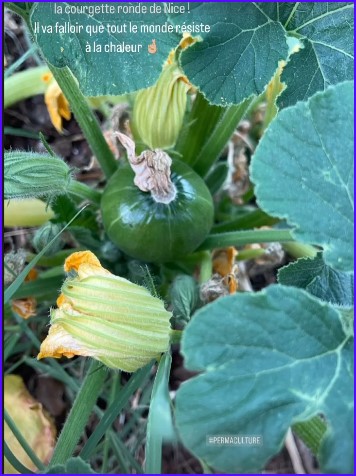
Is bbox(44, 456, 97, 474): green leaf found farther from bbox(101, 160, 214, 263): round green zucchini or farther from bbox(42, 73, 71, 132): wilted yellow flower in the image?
bbox(42, 73, 71, 132): wilted yellow flower

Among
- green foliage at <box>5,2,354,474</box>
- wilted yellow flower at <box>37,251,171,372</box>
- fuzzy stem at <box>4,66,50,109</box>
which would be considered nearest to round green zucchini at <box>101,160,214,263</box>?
green foliage at <box>5,2,354,474</box>

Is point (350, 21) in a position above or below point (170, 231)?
above

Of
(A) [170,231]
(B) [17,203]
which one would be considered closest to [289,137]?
(A) [170,231]

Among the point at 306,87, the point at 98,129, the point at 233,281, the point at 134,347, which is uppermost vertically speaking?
the point at 306,87

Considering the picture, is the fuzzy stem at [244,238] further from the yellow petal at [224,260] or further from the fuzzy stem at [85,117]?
the fuzzy stem at [85,117]

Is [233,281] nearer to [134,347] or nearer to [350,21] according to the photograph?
[134,347]

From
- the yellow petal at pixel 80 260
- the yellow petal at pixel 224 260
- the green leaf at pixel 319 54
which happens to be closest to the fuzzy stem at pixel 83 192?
the yellow petal at pixel 80 260
